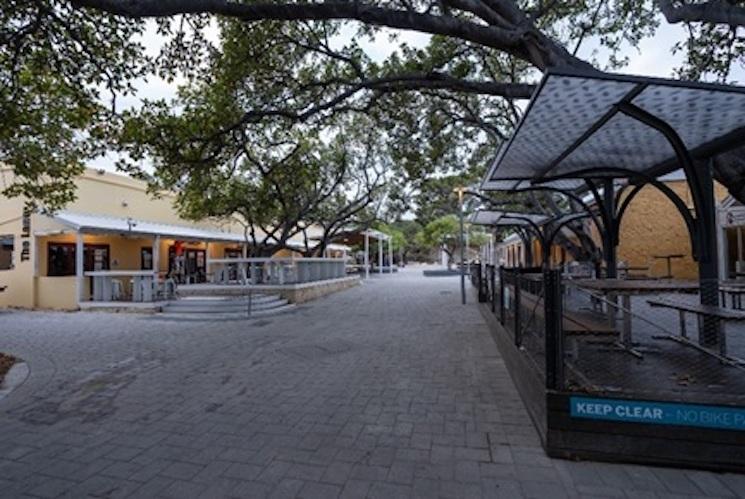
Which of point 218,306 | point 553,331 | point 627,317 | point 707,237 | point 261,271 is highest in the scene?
point 707,237

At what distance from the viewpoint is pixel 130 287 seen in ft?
46.1

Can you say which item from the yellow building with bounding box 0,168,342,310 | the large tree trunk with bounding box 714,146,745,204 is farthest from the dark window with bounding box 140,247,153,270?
the large tree trunk with bounding box 714,146,745,204

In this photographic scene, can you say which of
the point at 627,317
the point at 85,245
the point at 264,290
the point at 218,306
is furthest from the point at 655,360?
the point at 85,245

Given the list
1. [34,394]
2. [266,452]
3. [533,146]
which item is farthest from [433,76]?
[34,394]

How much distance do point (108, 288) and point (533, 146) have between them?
1347 cm

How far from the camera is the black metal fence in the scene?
3133mm

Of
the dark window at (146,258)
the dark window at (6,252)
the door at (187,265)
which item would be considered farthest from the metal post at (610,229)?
the dark window at (6,252)

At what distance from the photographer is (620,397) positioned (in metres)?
2.91

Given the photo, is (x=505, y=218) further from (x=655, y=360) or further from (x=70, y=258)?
(x=70, y=258)

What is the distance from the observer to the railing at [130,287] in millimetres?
12422

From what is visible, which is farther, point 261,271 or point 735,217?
point 261,271

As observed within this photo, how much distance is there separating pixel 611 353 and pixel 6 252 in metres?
19.1

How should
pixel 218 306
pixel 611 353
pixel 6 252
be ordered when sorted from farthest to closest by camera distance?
pixel 6 252 < pixel 218 306 < pixel 611 353

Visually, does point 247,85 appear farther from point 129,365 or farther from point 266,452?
point 266,452
